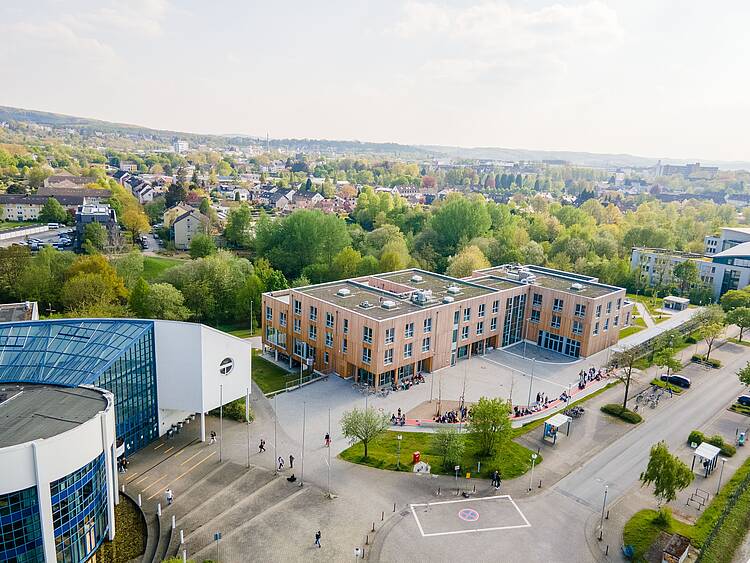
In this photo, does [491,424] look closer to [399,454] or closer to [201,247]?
[399,454]

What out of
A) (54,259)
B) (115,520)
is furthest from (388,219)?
(115,520)

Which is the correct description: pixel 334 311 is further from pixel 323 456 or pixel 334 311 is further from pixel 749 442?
pixel 749 442

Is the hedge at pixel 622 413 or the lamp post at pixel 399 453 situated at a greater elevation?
the hedge at pixel 622 413

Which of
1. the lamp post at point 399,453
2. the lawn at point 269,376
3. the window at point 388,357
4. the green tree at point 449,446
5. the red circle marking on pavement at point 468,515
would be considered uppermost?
the window at point 388,357

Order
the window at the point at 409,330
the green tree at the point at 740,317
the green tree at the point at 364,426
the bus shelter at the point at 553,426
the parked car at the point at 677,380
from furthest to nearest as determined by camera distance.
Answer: the green tree at the point at 740,317 → the parked car at the point at 677,380 → the window at the point at 409,330 → the bus shelter at the point at 553,426 → the green tree at the point at 364,426

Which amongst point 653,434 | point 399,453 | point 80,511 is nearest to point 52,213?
point 80,511

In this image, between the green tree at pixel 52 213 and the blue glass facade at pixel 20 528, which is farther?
the green tree at pixel 52 213

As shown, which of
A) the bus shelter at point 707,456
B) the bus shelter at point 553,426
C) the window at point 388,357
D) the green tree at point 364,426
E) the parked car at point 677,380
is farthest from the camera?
the parked car at point 677,380

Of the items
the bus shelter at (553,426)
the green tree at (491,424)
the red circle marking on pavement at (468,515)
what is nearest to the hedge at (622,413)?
the bus shelter at (553,426)

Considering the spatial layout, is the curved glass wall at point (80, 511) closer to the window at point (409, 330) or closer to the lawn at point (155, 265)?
the window at point (409, 330)
